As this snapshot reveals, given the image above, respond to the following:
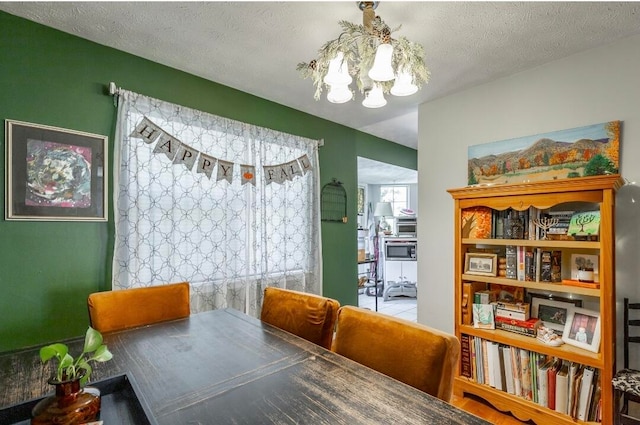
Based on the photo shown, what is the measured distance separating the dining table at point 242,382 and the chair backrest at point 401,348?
117mm

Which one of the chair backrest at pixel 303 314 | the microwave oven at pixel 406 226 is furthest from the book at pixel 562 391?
the microwave oven at pixel 406 226

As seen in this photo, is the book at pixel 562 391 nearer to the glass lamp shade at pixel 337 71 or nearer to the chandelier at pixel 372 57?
the chandelier at pixel 372 57

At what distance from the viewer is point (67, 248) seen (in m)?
1.94

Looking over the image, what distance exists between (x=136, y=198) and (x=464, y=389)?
104 inches

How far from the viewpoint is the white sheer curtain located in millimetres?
2156

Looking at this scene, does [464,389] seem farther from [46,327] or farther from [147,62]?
[147,62]

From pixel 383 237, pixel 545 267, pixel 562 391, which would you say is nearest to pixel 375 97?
pixel 545 267

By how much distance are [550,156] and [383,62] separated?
5.26ft

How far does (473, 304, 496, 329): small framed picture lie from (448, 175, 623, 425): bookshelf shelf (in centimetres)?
4

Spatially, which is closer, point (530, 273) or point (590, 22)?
point (590, 22)

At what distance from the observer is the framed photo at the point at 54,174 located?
177cm

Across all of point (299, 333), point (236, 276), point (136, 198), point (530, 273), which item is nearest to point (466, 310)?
point (530, 273)

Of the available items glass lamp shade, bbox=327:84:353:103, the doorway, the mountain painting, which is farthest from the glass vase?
the doorway

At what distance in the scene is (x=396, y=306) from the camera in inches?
196
